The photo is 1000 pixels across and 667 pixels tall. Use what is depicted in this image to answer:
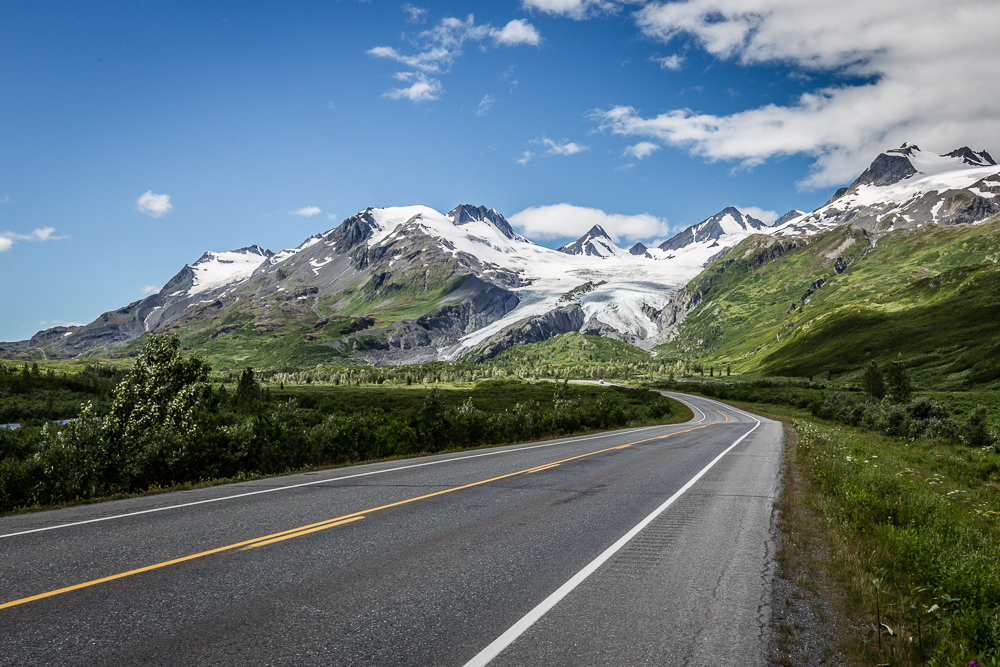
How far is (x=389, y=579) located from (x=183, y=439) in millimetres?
12650

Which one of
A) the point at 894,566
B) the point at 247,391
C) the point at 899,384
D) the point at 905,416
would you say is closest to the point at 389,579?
the point at 894,566

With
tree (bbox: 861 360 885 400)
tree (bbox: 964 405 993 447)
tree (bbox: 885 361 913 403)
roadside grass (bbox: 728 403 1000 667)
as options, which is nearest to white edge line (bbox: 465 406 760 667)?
roadside grass (bbox: 728 403 1000 667)

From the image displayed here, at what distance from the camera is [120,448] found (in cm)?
1537

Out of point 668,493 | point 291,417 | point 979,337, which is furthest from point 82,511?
point 979,337

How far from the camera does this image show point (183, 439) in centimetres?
1691

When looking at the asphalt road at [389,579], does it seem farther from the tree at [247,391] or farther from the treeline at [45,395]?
the treeline at [45,395]

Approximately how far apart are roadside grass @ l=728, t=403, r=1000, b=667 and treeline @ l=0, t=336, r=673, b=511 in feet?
52.7

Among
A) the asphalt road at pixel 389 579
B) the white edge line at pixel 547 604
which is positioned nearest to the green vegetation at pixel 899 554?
the asphalt road at pixel 389 579

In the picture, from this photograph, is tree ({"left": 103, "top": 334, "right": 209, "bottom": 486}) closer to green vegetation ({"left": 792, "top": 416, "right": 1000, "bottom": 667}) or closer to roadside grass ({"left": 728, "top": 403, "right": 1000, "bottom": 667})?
roadside grass ({"left": 728, "top": 403, "right": 1000, "bottom": 667})

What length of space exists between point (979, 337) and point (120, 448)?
20187 centimetres

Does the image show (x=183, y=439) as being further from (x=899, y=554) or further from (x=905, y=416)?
(x=905, y=416)

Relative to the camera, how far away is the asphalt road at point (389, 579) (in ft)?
18.3

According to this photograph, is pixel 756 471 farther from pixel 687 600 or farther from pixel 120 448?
pixel 120 448

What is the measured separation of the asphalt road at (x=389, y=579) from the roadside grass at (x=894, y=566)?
2.78 feet
